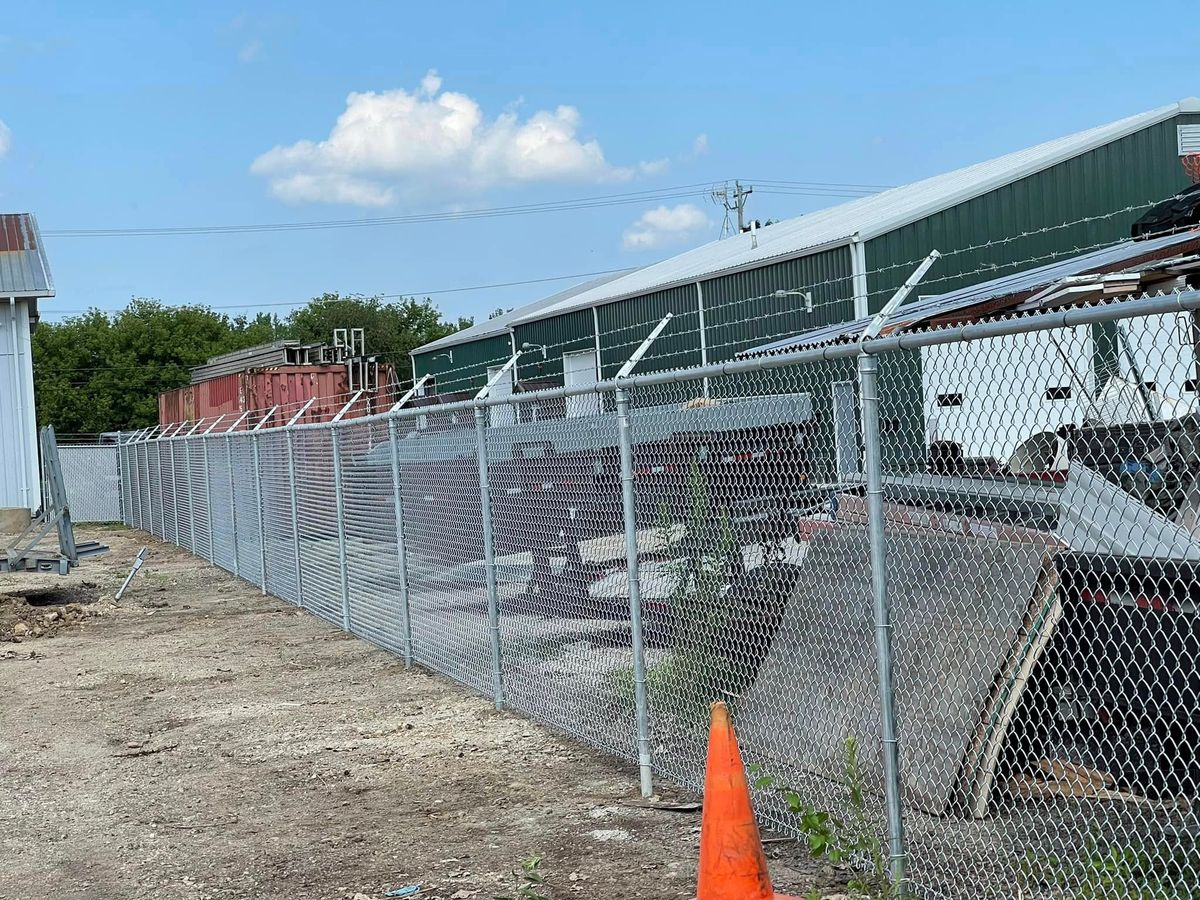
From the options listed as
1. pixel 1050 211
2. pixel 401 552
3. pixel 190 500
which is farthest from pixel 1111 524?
pixel 1050 211

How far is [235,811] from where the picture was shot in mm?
6496

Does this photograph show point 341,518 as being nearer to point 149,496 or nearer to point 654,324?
point 654,324

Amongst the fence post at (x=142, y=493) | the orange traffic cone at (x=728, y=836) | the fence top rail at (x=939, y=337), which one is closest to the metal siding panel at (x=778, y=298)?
the fence post at (x=142, y=493)

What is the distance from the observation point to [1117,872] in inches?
154

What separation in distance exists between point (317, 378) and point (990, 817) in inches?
990

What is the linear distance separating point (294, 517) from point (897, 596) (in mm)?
9263

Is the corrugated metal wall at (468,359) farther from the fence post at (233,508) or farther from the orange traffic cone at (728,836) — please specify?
the orange traffic cone at (728,836)

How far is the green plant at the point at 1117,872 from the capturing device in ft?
13.1

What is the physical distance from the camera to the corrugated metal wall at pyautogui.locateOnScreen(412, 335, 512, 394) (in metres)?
34.3

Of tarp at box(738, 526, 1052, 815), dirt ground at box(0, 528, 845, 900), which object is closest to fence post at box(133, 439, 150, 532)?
dirt ground at box(0, 528, 845, 900)

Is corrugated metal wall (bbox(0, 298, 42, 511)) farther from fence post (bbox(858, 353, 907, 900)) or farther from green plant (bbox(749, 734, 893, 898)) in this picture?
fence post (bbox(858, 353, 907, 900))

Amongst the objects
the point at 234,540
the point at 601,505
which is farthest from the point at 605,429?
the point at 234,540

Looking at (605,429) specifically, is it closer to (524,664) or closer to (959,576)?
(524,664)

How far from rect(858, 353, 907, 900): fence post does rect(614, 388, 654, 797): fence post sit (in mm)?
1679
